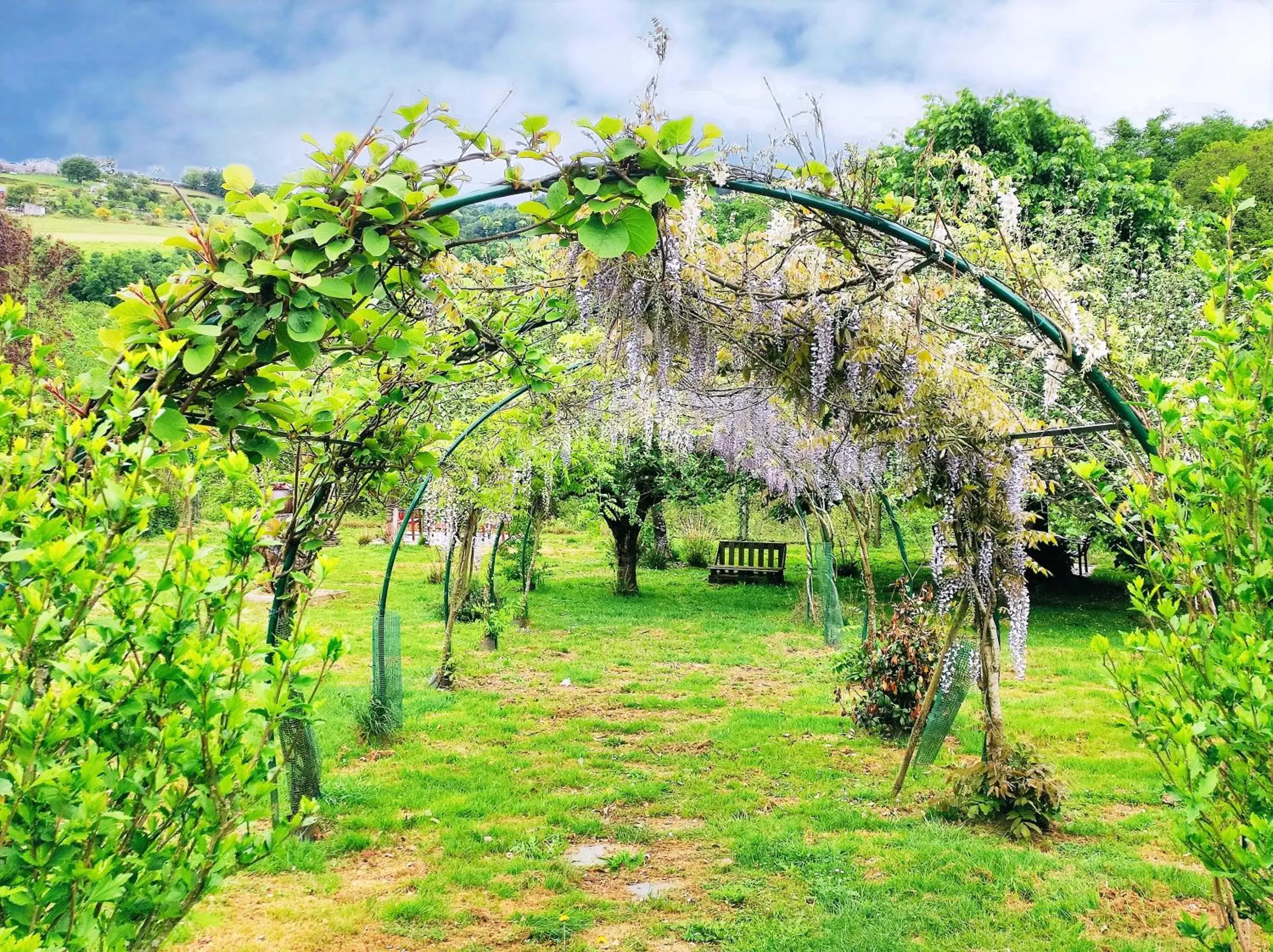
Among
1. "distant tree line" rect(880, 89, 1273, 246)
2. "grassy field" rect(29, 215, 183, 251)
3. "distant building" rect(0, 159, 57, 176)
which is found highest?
"distant building" rect(0, 159, 57, 176)

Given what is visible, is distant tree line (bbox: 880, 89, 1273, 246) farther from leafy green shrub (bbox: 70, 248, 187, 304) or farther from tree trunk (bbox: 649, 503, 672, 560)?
leafy green shrub (bbox: 70, 248, 187, 304)

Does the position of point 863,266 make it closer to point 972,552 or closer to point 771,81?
point 771,81

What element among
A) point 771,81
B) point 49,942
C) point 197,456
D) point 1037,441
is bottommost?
point 49,942

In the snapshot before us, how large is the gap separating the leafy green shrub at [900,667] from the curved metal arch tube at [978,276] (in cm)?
306

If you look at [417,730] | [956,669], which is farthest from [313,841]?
[956,669]

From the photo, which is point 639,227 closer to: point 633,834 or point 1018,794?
point 633,834

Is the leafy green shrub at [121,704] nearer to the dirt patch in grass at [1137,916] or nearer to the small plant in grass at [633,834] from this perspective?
the small plant in grass at [633,834]

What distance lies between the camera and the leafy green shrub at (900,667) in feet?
19.2

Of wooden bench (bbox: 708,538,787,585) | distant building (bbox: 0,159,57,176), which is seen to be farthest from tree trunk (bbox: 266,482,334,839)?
distant building (bbox: 0,159,57,176)

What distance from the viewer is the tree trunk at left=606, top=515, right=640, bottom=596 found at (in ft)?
44.0

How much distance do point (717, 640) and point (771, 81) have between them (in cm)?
797

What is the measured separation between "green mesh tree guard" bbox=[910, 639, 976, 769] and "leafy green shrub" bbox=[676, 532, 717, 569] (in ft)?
37.3

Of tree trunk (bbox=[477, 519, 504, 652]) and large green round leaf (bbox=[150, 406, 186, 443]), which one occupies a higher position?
large green round leaf (bbox=[150, 406, 186, 443])

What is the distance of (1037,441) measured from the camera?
14.9 feet
